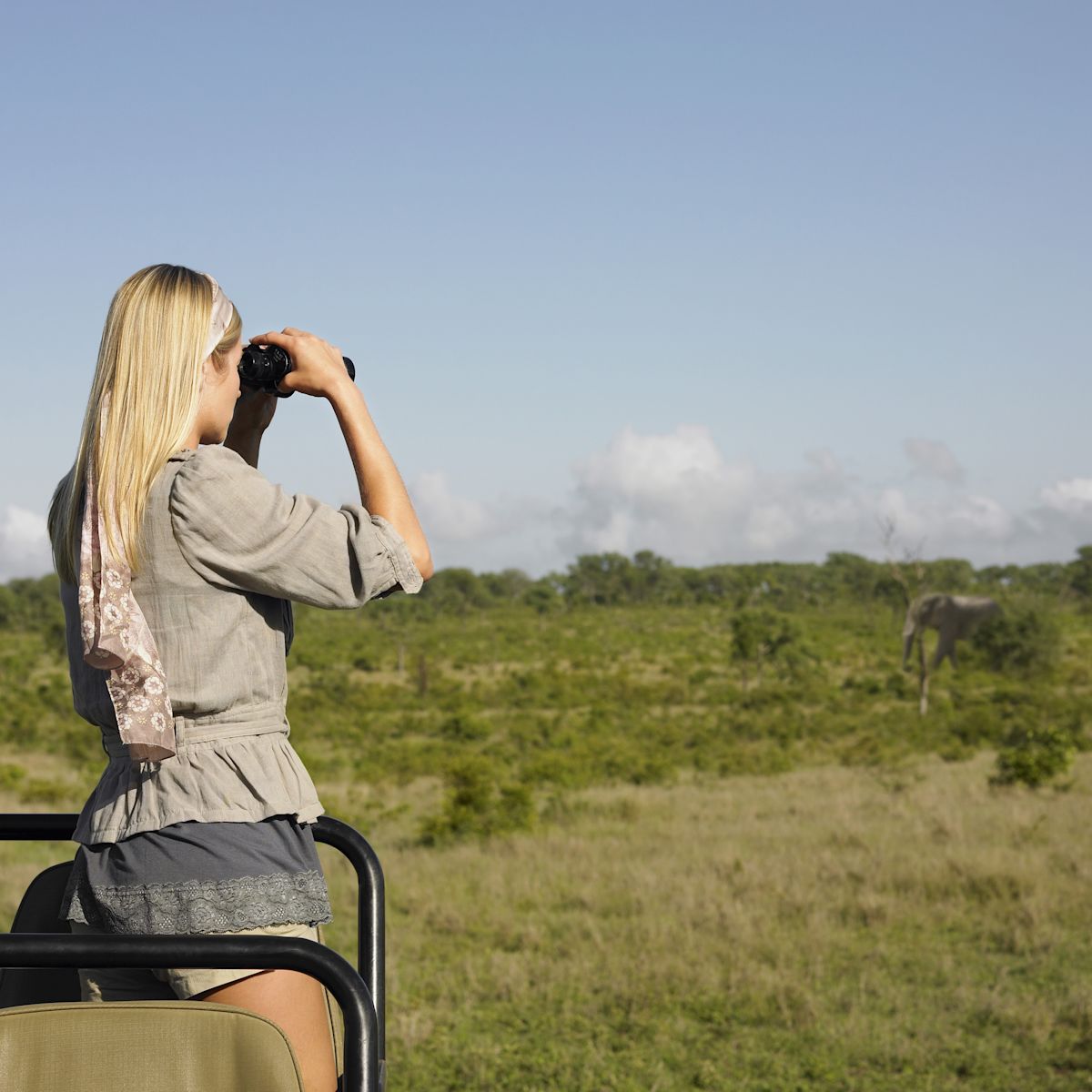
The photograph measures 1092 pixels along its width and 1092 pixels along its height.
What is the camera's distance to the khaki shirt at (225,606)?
54.3 inches

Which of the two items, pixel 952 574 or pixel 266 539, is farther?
pixel 952 574

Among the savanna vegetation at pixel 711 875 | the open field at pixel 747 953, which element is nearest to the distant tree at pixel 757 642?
the savanna vegetation at pixel 711 875

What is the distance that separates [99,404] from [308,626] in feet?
150

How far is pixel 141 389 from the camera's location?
4.55ft

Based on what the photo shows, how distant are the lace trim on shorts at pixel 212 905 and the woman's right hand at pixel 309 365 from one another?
59 centimetres

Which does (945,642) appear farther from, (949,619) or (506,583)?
(506,583)

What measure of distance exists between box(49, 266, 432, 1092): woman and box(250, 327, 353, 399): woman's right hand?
0.34 ft

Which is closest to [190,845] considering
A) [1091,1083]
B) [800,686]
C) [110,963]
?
[110,963]

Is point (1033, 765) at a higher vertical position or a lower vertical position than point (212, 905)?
lower

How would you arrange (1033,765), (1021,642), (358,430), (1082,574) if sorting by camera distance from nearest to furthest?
(358,430)
(1033,765)
(1021,642)
(1082,574)

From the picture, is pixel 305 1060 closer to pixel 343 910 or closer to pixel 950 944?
pixel 950 944

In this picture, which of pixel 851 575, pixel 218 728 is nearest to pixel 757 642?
pixel 218 728

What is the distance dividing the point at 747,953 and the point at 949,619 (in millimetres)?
23196

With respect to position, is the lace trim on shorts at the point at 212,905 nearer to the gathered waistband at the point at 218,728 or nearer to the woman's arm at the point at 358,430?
the gathered waistband at the point at 218,728
